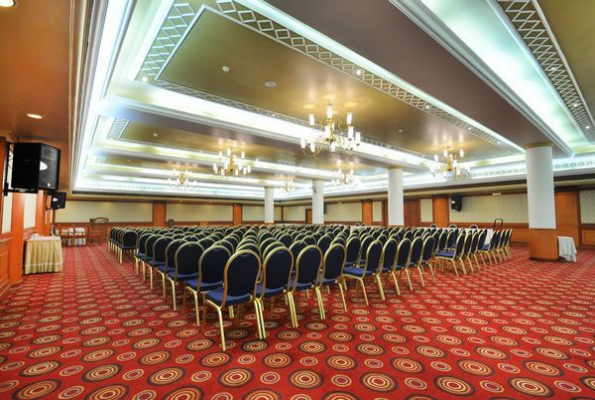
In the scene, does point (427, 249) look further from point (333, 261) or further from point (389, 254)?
point (333, 261)

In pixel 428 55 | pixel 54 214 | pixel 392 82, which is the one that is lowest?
pixel 54 214

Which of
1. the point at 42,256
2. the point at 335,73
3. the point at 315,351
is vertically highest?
the point at 335,73

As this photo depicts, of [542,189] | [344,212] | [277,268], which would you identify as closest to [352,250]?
[277,268]

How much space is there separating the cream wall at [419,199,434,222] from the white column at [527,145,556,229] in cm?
923

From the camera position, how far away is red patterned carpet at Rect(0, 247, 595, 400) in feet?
6.81

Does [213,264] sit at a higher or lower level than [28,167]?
lower

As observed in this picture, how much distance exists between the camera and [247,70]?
5.04m

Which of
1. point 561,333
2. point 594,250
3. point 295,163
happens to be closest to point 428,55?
point 561,333

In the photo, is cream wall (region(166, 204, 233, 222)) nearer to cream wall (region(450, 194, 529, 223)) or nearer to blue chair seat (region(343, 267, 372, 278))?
cream wall (region(450, 194, 529, 223))

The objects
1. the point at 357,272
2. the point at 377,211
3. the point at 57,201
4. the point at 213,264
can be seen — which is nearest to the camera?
the point at 213,264

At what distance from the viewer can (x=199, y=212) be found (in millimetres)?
23234

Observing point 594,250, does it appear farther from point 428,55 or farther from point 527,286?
point 428,55

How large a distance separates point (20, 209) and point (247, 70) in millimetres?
5748

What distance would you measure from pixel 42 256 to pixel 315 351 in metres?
7.53
